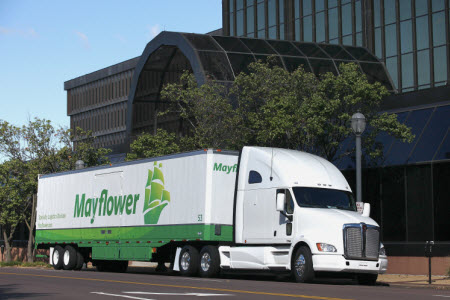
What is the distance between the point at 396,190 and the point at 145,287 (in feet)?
51.5

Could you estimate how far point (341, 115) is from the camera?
29141 millimetres

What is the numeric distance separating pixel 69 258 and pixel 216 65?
1580 cm

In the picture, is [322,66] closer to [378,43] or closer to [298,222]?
[378,43]

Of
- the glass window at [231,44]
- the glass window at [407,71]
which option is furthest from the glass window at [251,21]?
the glass window at [231,44]

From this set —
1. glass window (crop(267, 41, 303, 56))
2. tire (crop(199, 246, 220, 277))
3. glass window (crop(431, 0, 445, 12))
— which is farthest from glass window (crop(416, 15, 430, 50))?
tire (crop(199, 246, 220, 277))

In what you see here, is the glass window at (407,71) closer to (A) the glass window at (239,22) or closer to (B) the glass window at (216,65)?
A: (B) the glass window at (216,65)

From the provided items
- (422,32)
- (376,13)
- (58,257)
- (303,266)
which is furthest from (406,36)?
(303,266)

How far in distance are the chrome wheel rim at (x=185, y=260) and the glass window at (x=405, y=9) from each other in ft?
112

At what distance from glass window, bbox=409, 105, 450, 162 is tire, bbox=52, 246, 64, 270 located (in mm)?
14128

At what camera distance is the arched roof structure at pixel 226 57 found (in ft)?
147

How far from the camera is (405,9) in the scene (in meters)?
55.3

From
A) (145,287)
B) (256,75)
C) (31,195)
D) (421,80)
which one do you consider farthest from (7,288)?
(421,80)

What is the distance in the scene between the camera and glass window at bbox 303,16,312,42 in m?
62.4

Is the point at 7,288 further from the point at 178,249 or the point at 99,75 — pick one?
the point at 99,75
